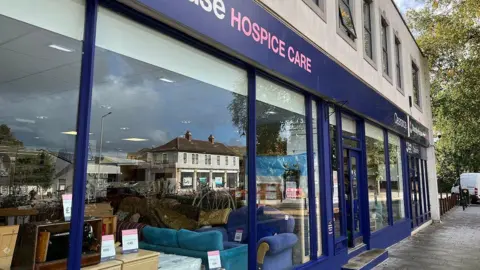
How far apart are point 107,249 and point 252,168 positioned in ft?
6.75

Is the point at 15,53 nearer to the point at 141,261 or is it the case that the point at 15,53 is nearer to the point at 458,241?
the point at 141,261

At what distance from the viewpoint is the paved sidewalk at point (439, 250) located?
6.86 m

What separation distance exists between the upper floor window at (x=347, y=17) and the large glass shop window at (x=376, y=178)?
2.30 metres

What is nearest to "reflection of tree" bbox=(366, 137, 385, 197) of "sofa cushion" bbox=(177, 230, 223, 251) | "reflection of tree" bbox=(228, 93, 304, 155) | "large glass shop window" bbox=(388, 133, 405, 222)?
"large glass shop window" bbox=(388, 133, 405, 222)

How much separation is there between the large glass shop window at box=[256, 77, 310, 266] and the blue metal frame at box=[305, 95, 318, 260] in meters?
0.06

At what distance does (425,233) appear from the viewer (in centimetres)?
1095

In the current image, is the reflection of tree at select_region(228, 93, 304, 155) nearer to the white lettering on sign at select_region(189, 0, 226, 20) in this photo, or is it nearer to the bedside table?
the white lettering on sign at select_region(189, 0, 226, 20)

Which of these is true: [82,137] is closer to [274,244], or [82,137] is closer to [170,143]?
[274,244]

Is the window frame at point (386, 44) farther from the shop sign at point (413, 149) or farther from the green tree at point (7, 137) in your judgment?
the green tree at point (7, 137)

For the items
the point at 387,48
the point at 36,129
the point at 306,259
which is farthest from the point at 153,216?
the point at 387,48

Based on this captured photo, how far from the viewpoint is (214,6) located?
11.3ft

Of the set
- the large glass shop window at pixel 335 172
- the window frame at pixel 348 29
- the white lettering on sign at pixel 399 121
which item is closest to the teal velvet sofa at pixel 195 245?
the large glass shop window at pixel 335 172

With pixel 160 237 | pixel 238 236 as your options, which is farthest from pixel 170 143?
pixel 238 236

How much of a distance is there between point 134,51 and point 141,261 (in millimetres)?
1745
